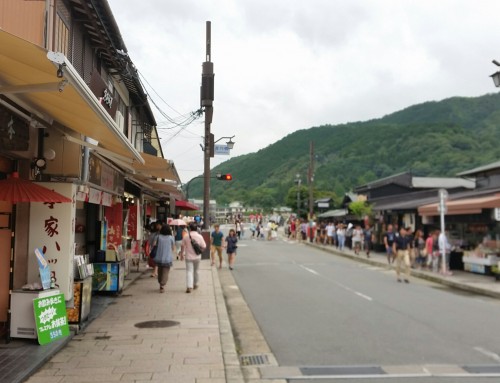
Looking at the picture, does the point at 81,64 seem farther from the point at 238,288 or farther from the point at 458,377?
the point at 458,377

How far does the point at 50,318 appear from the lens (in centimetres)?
690

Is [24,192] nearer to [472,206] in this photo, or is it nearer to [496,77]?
[496,77]

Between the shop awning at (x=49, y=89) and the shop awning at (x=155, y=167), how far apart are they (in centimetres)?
460

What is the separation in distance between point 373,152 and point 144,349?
262 feet

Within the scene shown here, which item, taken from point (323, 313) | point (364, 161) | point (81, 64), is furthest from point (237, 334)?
point (364, 161)

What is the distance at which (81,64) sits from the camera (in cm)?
1159

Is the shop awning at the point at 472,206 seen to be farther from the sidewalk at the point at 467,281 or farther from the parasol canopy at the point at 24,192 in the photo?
the parasol canopy at the point at 24,192

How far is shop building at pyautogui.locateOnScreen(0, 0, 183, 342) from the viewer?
4602 mm

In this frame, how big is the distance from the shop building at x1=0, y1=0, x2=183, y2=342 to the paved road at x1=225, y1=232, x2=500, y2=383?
3773mm

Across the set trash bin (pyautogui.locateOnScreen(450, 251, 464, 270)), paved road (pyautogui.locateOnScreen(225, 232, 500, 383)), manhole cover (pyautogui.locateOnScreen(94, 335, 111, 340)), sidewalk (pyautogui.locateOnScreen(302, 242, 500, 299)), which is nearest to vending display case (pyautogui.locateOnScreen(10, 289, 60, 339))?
manhole cover (pyautogui.locateOnScreen(94, 335, 111, 340))

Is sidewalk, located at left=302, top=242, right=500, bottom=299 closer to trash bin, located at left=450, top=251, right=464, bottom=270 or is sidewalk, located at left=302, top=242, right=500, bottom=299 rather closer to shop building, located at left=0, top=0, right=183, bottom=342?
trash bin, located at left=450, top=251, right=464, bottom=270

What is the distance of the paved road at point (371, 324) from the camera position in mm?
6730

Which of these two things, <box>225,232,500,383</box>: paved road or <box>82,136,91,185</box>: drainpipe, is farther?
<box>82,136,91,185</box>: drainpipe

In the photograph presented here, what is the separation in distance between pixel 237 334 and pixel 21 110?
16.4 ft
